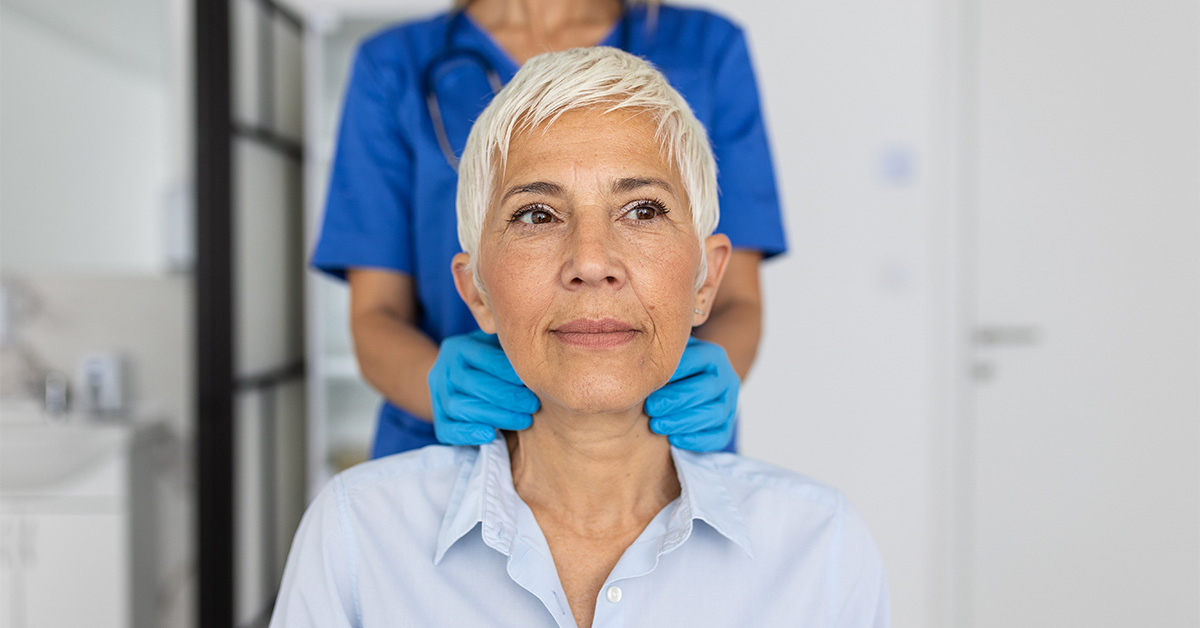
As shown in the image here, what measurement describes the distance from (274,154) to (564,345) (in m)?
2.12

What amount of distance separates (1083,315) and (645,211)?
6.45 feet

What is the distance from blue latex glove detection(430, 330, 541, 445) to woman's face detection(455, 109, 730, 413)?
0.10m

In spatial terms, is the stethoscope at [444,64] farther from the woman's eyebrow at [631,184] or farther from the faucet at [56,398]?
the faucet at [56,398]

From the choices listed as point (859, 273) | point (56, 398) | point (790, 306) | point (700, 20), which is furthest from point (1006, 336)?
point (56, 398)

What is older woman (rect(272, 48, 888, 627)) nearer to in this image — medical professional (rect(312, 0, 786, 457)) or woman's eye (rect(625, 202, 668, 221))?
woman's eye (rect(625, 202, 668, 221))

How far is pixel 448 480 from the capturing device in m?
0.99

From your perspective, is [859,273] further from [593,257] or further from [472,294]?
[593,257]

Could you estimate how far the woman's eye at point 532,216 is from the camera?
904mm

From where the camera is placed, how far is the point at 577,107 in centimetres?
90

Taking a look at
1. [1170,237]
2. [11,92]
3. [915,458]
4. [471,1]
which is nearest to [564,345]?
[471,1]

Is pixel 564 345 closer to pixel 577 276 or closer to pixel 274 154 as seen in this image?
pixel 577 276

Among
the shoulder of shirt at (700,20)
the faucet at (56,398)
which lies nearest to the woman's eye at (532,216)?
the shoulder of shirt at (700,20)

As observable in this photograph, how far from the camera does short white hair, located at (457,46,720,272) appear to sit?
2.96 feet

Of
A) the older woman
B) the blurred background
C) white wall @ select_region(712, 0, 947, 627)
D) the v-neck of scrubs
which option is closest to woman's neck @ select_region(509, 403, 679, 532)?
the older woman
